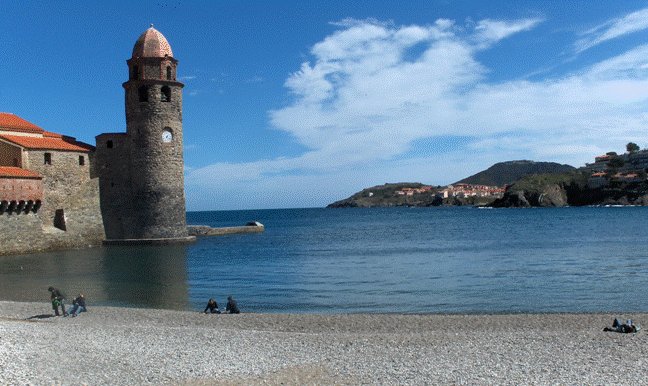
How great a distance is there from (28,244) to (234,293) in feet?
55.6

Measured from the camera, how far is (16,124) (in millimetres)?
30594

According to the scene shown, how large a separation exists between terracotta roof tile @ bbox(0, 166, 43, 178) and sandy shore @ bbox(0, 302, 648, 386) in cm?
1716

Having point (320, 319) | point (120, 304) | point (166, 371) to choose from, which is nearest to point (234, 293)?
point (120, 304)

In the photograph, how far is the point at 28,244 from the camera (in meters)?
28.2

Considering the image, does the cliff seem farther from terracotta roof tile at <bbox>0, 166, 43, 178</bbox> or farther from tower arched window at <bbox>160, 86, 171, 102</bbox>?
terracotta roof tile at <bbox>0, 166, 43, 178</bbox>

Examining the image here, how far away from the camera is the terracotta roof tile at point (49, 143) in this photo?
29.2m

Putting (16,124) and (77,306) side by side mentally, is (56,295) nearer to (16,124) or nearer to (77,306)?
(77,306)

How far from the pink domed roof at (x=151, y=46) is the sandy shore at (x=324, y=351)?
22.6 metres

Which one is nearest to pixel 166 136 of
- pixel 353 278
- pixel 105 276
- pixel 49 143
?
pixel 49 143

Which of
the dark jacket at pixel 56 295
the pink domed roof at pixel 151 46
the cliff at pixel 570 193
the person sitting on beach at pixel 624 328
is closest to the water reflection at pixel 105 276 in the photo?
the dark jacket at pixel 56 295

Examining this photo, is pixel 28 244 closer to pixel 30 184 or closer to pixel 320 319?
pixel 30 184

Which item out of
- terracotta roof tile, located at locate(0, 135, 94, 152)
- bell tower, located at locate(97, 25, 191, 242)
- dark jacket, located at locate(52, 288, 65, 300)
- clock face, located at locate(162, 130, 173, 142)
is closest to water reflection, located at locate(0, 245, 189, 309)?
bell tower, located at locate(97, 25, 191, 242)

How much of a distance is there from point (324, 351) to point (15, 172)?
2514 cm

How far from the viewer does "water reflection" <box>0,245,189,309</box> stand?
16781mm
